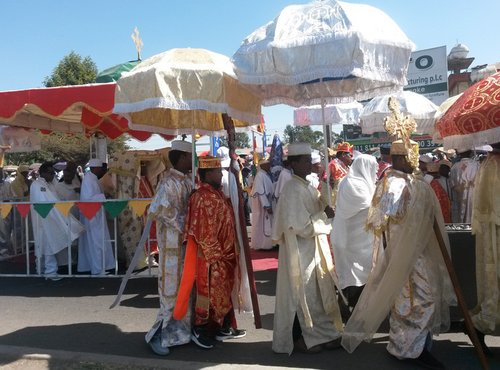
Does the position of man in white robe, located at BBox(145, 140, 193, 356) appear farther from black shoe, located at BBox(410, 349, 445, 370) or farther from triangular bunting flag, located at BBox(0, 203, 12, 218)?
triangular bunting flag, located at BBox(0, 203, 12, 218)

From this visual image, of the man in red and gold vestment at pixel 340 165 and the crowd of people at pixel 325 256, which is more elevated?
the man in red and gold vestment at pixel 340 165

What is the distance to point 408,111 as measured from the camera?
9070mm

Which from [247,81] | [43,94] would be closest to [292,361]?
[247,81]

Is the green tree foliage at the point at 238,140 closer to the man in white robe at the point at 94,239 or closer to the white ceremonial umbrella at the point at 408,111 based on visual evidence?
the man in white robe at the point at 94,239

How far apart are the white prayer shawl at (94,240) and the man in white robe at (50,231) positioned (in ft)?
0.66

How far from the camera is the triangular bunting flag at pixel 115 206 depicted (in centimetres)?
729

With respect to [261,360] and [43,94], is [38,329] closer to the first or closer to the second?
[261,360]

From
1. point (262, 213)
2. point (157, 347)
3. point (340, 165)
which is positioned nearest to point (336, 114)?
point (262, 213)

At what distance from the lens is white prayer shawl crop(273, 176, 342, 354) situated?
14.4 ft

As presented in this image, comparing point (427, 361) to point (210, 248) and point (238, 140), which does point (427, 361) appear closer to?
point (210, 248)

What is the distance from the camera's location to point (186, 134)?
6.65 m

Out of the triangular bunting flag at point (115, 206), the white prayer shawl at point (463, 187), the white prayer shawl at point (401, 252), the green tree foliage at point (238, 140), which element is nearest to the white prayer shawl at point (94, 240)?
the triangular bunting flag at point (115, 206)

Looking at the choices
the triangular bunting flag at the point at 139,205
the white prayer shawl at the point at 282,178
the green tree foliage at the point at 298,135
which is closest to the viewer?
the triangular bunting flag at the point at 139,205

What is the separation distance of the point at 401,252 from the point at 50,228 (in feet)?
19.1
